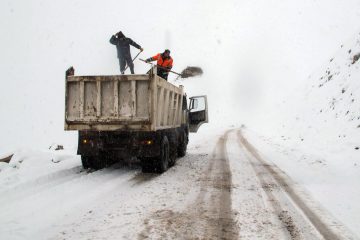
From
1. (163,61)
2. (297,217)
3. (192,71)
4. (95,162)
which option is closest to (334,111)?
(163,61)

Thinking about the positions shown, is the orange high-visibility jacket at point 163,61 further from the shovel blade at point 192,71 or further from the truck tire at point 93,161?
the shovel blade at point 192,71

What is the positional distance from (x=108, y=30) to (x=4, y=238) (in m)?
45.4

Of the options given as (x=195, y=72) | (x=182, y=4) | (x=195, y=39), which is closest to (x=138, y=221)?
(x=195, y=72)

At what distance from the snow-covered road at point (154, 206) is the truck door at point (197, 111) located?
4.96 m

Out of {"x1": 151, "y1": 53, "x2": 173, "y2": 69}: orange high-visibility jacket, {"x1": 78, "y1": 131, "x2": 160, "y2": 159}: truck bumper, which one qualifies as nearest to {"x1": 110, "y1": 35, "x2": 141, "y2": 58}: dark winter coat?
{"x1": 151, "y1": 53, "x2": 173, "y2": 69}: orange high-visibility jacket

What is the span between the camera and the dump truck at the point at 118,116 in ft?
26.9

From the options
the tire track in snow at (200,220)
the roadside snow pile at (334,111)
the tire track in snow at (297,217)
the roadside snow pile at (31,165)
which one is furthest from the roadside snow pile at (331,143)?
the roadside snow pile at (31,165)

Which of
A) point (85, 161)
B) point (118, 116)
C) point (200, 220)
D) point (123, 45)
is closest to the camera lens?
point (200, 220)

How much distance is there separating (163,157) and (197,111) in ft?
17.8

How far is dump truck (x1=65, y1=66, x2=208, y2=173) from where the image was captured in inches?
322

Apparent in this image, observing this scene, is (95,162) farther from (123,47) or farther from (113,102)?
(123,47)

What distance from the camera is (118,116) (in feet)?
27.2

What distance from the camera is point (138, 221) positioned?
16.1 ft

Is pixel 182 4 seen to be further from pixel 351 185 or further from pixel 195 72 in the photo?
pixel 351 185
